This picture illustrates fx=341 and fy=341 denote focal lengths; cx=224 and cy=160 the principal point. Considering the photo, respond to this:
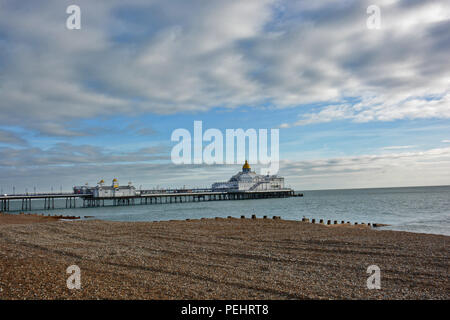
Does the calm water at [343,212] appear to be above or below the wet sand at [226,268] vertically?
below

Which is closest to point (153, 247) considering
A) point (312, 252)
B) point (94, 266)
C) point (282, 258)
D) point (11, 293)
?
point (94, 266)

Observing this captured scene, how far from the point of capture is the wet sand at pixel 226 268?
616cm

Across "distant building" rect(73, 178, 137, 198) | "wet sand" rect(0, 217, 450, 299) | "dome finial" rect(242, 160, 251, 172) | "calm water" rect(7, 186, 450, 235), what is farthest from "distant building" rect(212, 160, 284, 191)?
"wet sand" rect(0, 217, 450, 299)

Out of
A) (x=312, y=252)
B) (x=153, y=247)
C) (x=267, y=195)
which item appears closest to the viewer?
(x=312, y=252)

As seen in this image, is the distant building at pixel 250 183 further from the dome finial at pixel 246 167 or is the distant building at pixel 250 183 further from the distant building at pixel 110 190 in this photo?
the distant building at pixel 110 190

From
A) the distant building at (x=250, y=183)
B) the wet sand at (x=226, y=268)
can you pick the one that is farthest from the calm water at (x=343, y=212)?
the distant building at (x=250, y=183)

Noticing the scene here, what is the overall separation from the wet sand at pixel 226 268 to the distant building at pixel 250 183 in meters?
100

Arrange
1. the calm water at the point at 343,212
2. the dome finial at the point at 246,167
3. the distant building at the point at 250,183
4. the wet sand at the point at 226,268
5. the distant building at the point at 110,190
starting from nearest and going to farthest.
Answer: the wet sand at the point at 226,268, the calm water at the point at 343,212, the distant building at the point at 110,190, the distant building at the point at 250,183, the dome finial at the point at 246,167

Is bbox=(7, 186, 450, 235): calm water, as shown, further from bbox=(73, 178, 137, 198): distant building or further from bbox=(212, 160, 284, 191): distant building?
bbox=(212, 160, 284, 191): distant building

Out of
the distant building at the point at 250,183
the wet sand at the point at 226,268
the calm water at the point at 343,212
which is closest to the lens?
the wet sand at the point at 226,268
